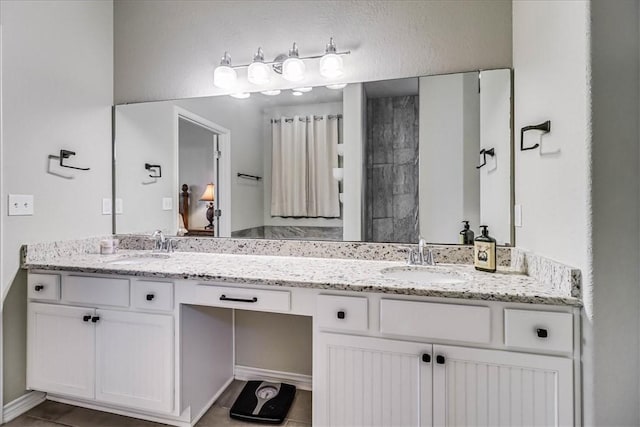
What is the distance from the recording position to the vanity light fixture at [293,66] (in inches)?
77.2

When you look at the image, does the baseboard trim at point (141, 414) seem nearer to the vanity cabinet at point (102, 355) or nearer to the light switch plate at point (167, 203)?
the vanity cabinet at point (102, 355)

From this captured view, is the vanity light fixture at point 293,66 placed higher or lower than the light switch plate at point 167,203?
higher

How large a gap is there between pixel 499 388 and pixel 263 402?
1.26 m

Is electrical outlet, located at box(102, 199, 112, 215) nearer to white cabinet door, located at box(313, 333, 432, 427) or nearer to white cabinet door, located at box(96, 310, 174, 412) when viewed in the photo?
white cabinet door, located at box(96, 310, 174, 412)

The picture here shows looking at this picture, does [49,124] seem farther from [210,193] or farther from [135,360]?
[135,360]

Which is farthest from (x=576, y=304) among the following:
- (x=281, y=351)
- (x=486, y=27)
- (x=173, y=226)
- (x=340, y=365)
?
(x=173, y=226)

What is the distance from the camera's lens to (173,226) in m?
2.31

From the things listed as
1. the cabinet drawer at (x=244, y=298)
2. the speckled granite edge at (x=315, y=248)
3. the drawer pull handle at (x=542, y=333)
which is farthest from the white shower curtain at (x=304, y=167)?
the drawer pull handle at (x=542, y=333)

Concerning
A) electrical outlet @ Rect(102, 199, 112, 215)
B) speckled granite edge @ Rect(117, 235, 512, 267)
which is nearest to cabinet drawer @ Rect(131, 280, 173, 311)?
speckled granite edge @ Rect(117, 235, 512, 267)

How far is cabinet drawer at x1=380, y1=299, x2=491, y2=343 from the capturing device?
1.23 metres

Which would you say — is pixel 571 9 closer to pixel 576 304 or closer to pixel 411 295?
pixel 576 304

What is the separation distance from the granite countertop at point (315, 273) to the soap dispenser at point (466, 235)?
0.14 metres

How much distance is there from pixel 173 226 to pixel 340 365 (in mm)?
1535

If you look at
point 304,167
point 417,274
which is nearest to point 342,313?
point 417,274
